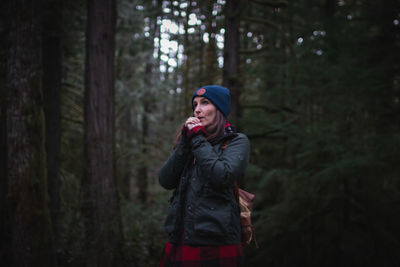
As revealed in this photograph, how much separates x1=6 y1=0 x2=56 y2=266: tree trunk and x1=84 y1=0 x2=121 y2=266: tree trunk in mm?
1171

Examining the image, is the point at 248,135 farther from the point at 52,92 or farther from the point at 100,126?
the point at 52,92

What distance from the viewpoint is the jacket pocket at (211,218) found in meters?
2.21

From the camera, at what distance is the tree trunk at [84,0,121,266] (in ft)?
19.3

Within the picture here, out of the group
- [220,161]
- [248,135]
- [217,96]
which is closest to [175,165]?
[220,161]

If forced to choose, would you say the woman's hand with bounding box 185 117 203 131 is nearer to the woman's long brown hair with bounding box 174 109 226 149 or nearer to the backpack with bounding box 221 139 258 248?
the woman's long brown hair with bounding box 174 109 226 149

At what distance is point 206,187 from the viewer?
2.32m

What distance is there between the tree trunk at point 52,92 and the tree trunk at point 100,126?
5.52 ft

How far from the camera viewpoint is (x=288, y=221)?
786 cm

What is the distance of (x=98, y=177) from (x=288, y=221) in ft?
16.5

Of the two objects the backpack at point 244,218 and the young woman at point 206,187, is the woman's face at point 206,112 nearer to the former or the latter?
Result: the young woman at point 206,187

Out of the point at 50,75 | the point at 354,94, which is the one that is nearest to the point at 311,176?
the point at 354,94

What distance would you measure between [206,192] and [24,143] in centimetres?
370

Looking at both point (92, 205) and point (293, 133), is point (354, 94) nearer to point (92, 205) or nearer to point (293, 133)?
point (293, 133)

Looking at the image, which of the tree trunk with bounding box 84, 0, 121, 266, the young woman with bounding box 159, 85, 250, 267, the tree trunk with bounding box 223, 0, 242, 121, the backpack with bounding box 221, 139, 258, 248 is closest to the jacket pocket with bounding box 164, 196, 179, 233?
the young woman with bounding box 159, 85, 250, 267
